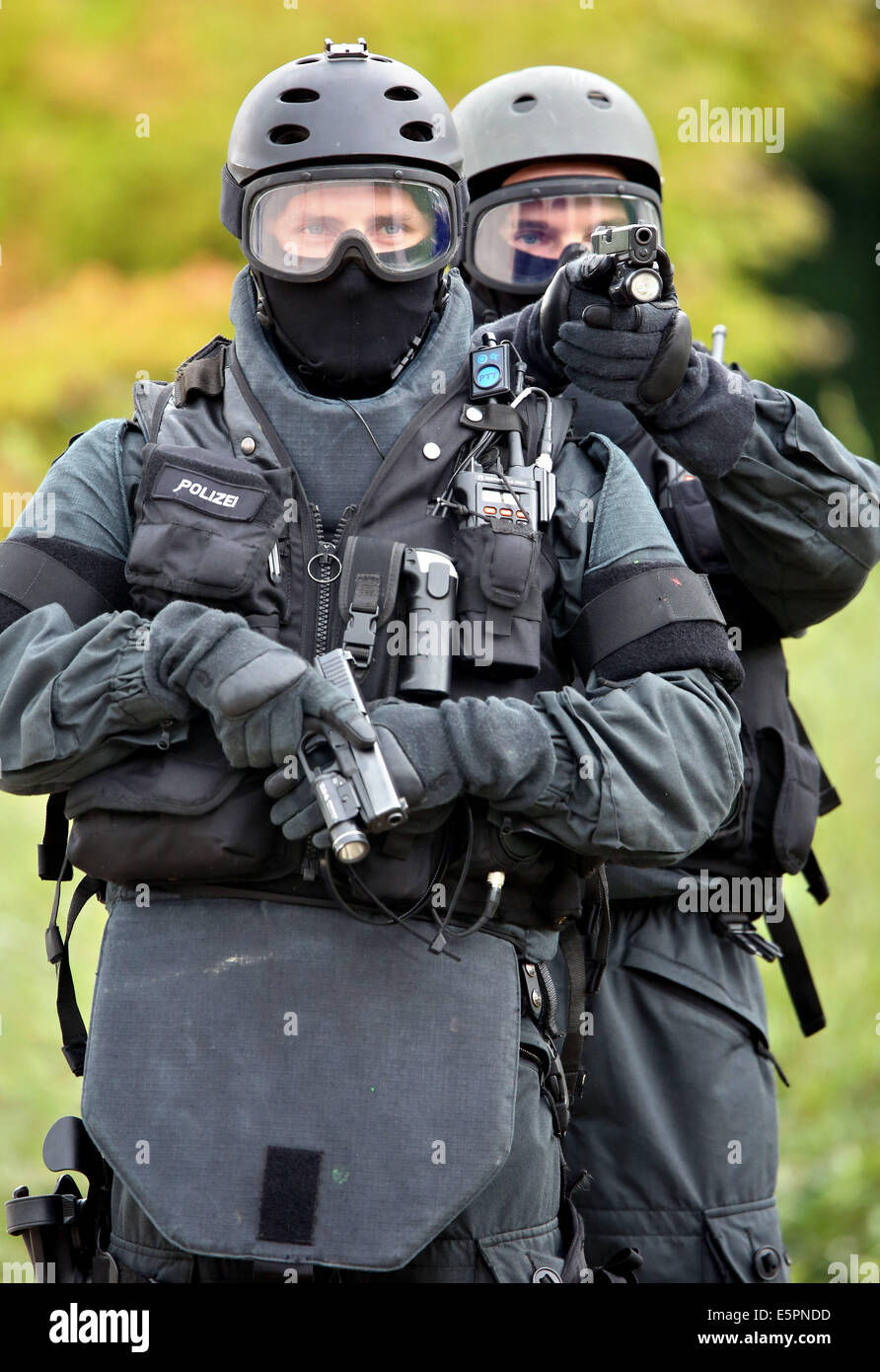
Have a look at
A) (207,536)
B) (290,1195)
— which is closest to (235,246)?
(207,536)

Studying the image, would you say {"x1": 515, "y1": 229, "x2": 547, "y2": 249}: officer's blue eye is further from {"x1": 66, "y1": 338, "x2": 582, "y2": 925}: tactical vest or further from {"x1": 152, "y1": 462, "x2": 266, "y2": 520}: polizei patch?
{"x1": 152, "y1": 462, "x2": 266, "y2": 520}: polizei patch

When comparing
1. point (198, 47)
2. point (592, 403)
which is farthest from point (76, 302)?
point (592, 403)

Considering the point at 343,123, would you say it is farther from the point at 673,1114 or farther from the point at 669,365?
the point at 673,1114

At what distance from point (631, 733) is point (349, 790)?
46 centimetres

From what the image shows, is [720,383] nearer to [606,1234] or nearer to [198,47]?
[606,1234]

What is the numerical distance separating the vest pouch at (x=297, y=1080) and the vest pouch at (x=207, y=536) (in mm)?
478

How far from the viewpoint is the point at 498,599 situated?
2506 mm

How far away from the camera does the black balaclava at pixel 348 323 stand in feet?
8.72

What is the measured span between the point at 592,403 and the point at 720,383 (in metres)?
0.49

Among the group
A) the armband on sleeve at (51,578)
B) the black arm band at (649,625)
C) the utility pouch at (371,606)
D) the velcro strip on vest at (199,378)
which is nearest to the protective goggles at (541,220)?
the velcro strip on vest at (199,378)

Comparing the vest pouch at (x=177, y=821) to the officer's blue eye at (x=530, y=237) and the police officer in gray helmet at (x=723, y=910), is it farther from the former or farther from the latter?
the officer's blue eye at (x=530, y=237)

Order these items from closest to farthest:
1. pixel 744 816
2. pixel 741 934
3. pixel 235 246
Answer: pixel 744 816 → pixel 741 934 → pixel 235 246

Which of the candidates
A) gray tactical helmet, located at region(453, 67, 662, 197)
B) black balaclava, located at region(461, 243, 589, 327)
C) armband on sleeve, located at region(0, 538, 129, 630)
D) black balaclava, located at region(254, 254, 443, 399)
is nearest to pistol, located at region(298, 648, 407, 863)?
armband on sleeve, located at region(0, 538, 129, 630)

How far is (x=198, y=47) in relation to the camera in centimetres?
739
